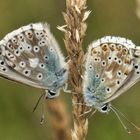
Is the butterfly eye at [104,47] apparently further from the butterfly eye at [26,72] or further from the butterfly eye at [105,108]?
the butterfly eye at [26,72]

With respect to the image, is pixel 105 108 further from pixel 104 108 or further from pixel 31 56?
pixel 31 56

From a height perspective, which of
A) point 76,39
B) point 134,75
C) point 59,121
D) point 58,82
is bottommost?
point 59,121

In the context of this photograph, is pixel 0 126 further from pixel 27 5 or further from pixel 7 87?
pixel 27 5

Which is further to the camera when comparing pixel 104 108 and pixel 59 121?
pixel 59 121

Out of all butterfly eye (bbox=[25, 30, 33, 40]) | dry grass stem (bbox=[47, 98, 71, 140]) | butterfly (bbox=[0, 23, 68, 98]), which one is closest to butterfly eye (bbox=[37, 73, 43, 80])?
butterfly (bbox=[0, 23, 68, 98])

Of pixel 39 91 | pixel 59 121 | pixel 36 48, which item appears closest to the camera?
pixel 36 48

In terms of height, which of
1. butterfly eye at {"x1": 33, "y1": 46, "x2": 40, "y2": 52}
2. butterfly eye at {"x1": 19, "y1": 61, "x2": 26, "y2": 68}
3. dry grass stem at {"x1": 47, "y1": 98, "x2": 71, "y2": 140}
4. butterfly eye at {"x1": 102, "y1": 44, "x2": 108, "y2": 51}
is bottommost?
dry grass stem at {"x1": 47, "y1": 98, "x2": 71, "y2": 140}

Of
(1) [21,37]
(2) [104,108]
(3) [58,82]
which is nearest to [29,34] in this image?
(1) [21,37]

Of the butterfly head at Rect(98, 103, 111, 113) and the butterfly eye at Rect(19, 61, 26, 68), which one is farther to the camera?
the butterfly eye at Rect(19, 61, 26, 68)

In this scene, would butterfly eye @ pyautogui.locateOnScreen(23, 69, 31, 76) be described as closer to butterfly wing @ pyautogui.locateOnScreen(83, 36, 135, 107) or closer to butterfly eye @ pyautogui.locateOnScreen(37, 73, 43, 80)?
butterfly eye @ pyautogui.locateOnScreen(37, 73, 43, 80)
